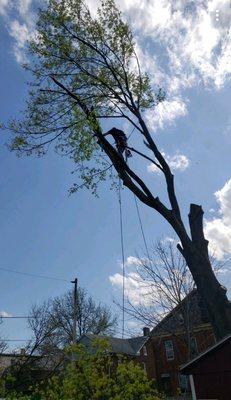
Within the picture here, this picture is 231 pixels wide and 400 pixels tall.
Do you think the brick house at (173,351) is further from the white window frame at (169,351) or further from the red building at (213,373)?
the red building at (213,373)

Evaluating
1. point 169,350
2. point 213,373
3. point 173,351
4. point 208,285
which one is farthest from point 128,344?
point 208,285

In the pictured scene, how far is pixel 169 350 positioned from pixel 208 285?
35040 mm

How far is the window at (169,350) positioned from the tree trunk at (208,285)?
112 ft

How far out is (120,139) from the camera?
11039mm

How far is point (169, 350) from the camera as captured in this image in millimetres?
40344

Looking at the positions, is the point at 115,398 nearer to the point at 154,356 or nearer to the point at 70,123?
the point at 70,123

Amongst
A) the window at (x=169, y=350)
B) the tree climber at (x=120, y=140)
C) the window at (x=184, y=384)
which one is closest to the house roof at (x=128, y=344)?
the window at (x=169, y=350)

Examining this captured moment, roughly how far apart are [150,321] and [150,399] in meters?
20.6

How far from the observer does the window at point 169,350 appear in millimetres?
39994

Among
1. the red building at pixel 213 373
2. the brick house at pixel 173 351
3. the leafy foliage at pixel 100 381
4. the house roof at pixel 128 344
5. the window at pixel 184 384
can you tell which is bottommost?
the leafy foliage at pixel 100 381

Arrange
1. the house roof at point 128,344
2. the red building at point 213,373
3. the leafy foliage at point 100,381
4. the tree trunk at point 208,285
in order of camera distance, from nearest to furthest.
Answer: the leafy foliage at point 100,381 → the tree trunk at point 208,285 → the red building at point 213,373 → the house roof at point 128,344

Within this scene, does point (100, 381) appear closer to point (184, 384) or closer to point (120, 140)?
point (120, 140)

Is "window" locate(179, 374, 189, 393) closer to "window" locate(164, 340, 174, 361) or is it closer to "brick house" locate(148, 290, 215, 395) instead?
"brick house" locate(148, 290, 215, 395)

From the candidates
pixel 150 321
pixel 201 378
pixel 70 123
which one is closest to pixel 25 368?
pixel 150 321
